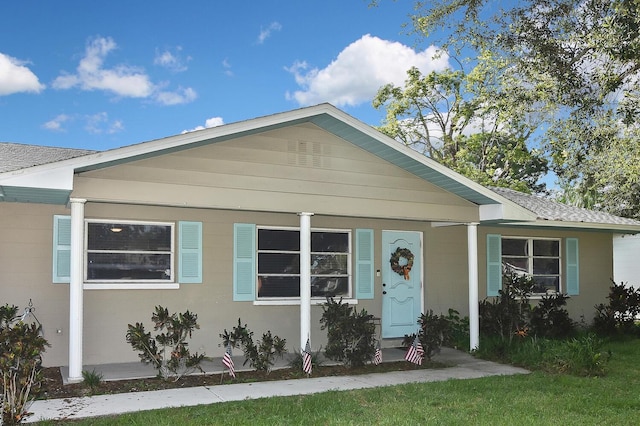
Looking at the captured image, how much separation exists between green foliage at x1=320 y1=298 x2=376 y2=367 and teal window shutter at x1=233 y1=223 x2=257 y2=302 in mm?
1524

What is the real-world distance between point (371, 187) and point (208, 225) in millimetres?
2637

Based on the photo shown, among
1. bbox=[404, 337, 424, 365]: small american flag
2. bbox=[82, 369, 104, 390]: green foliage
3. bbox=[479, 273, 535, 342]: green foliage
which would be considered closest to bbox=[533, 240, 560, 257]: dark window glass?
bbox=[479, 273, 535, 342]: green foliage

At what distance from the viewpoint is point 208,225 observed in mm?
9258

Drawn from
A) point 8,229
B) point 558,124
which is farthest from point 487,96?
point 8,229

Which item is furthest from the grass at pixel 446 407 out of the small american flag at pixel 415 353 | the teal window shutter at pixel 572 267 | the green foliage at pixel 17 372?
the teal window shutter at pixel 572 267

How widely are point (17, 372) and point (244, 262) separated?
176 inches

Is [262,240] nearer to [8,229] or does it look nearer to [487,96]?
[8,229]

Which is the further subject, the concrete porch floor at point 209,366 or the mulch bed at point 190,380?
the concrete porch floor at point 209,366

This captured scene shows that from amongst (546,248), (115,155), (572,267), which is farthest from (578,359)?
(115,155)

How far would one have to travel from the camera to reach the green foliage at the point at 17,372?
17.1 ft

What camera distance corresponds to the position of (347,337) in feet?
27.8

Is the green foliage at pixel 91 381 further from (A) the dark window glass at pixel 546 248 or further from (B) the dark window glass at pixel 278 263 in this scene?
(A) the dark window glass at pixel 546 248

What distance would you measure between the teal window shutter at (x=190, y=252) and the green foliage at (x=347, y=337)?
7.08 feet

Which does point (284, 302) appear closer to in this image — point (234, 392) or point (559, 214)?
point (234, 392)
